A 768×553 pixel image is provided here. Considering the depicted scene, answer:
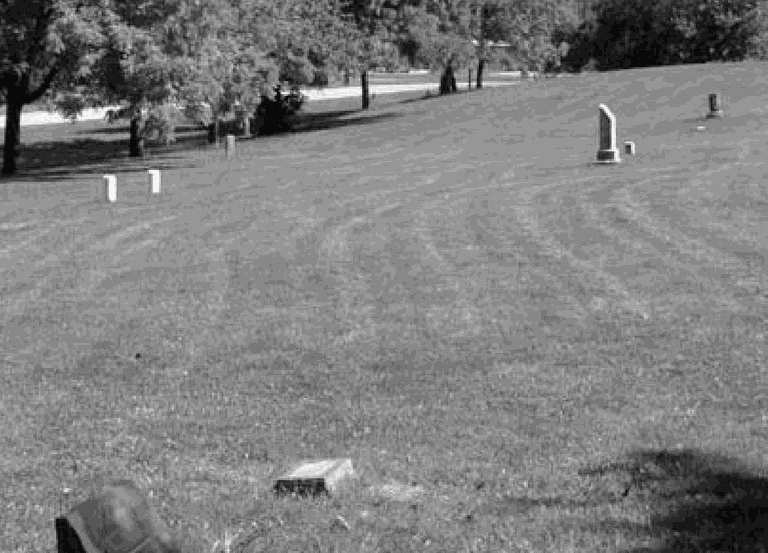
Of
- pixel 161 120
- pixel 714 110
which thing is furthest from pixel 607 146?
pixel 714 110

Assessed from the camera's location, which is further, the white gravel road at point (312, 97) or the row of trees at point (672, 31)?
the row of trees at point (672, 31)

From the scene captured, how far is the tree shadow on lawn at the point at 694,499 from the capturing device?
573cm

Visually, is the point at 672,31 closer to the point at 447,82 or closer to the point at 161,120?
the point at 447,82

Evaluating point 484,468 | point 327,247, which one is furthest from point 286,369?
point 327,247

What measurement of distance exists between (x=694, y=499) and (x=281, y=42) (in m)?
38.1

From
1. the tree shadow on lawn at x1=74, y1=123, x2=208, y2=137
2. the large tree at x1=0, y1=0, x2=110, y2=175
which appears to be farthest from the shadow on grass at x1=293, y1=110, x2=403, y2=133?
the large tree at x1=0, y1=0, x2=110, y2=175

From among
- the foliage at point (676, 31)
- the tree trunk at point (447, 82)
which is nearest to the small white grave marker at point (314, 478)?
the tree trunk at point (447, 82)

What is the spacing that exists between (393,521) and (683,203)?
45.6 feet

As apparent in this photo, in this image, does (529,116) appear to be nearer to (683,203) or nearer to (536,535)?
(683,203)

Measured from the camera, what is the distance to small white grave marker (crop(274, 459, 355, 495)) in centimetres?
663

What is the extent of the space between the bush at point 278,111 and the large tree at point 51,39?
54.4 feet

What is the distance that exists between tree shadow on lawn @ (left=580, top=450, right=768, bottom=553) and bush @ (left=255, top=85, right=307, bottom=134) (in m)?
43.3

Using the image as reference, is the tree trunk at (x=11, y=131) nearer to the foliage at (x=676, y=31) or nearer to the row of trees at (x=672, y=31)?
the row of trees at (x=672, y=31)

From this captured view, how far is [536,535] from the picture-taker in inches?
233
